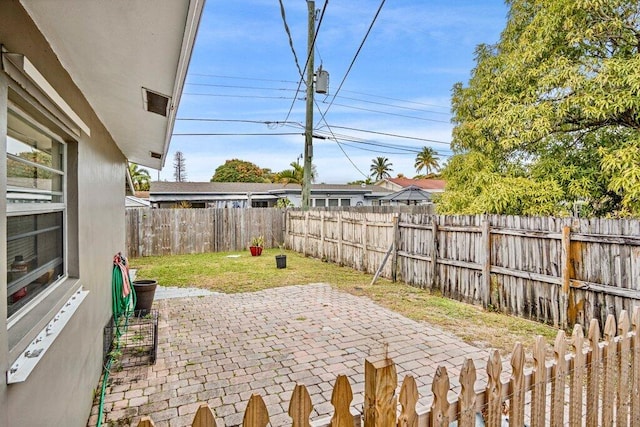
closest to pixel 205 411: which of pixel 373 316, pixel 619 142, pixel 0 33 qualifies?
pixel 0 33

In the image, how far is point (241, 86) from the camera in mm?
17156

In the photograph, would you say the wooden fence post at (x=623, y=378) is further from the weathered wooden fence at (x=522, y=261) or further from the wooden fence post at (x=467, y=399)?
the weathered wooden fence at (x=522, y=261)

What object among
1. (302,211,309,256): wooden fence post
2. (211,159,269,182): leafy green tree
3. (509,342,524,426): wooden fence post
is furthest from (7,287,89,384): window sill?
(211,159,269,182): leafy green tree

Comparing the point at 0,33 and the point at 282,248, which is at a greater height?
the point at 0,33

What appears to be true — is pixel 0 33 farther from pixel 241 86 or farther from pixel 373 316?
pixel 241 86

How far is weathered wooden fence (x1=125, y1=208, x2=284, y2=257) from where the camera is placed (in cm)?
1255

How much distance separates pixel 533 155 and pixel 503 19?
4.15m

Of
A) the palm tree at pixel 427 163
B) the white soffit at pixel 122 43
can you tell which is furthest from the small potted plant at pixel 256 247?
the palm tree at pixel 427 163

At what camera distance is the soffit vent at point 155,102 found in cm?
304

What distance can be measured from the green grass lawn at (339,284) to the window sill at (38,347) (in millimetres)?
4294

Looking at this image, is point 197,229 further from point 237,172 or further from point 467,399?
point 237,172

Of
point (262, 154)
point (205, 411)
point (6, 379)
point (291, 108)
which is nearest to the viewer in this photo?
point (205, 411)

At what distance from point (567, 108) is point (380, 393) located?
7.61 meters

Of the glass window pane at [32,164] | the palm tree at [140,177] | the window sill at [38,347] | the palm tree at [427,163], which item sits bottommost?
the window sill at [38,347]
